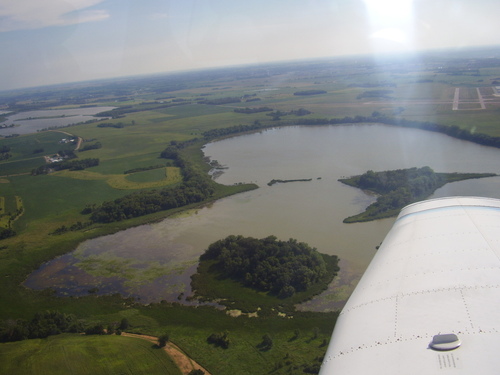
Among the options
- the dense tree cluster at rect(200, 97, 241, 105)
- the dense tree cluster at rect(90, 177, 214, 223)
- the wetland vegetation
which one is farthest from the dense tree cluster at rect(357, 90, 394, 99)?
the dense tree cluster at rect(90, 177, 214, 223)

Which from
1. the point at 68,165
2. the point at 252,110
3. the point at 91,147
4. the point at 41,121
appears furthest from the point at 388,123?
the point at 41,121

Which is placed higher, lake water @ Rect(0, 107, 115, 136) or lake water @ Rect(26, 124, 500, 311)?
lake water @ Rect(0, 107, 115, 136)

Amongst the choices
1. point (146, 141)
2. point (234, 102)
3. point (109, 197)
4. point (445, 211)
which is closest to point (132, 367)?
point (445, 211)

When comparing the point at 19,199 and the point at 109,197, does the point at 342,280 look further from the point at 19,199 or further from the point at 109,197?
the point at 19,199

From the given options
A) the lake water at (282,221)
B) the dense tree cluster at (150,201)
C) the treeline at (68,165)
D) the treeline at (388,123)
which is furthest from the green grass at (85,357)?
the treeline at (388,123)

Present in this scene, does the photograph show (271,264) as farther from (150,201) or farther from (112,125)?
(112,125)

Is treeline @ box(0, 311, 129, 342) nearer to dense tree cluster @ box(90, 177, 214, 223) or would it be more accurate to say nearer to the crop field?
dense tree cluster @ box(90, 177, 214, 223)
